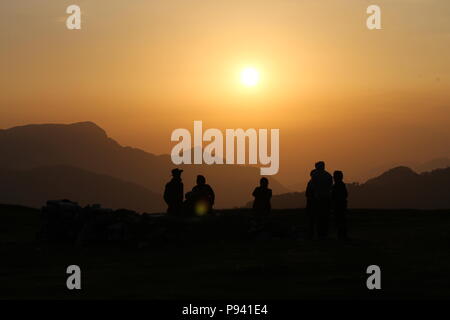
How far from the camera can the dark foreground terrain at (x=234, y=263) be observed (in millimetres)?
14078

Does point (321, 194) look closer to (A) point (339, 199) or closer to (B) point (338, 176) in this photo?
(A) point (339, 199)

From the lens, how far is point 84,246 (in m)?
25.3

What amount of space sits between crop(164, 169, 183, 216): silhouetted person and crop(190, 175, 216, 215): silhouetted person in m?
0.51

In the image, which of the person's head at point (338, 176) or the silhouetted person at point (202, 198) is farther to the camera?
the silhouetted person at point (202, 198)

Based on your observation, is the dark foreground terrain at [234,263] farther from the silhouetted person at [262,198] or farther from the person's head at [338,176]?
the person's head at [338,176]

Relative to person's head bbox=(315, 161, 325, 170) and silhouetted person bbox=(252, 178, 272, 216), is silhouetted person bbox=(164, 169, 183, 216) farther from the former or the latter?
person's head bbox=(315, 161, 325, 170)

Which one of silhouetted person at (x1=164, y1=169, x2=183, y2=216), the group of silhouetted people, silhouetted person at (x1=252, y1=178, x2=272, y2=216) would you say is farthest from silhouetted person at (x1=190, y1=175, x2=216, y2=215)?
silhouetted person at (x1=252, y1=178, x2=272, y2=216)

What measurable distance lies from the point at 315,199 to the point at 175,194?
16.0 feet

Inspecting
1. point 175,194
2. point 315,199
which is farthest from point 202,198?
point 315,199

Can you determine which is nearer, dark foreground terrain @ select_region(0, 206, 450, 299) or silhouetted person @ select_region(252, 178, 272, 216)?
dark foreground terrain @ select_region(0, 206, 450, 299)

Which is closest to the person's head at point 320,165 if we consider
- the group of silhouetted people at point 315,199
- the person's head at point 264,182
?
the group of silhouetted people at point 315,199

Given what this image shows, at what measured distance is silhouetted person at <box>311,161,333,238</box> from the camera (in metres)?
25.8

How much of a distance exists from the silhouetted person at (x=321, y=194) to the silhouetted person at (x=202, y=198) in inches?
144
